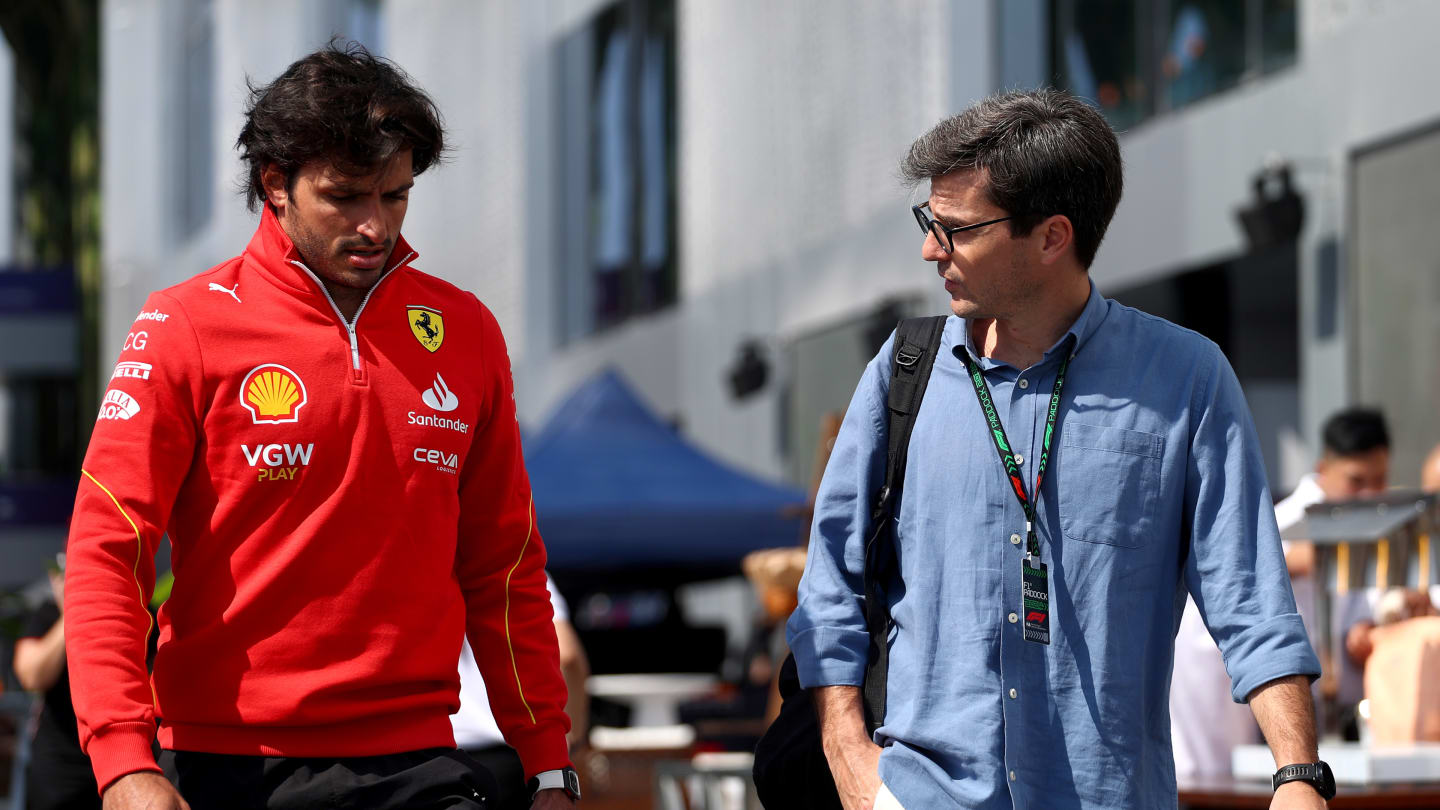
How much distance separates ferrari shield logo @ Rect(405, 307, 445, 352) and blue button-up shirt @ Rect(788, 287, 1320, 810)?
654 millimetres

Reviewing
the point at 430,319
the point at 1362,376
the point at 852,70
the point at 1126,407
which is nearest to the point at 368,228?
the point at 430,319

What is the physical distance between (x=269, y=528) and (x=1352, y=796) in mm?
2758

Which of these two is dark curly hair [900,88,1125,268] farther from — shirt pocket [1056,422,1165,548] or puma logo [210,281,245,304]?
puma logo [210,281,245,304]

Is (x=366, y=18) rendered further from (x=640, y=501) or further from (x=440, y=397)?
(x=440, y=397)

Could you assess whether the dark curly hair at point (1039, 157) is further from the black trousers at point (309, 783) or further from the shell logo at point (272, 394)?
the black trousers at point (309, 783)

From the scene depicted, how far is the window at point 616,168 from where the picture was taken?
2119 centimetres

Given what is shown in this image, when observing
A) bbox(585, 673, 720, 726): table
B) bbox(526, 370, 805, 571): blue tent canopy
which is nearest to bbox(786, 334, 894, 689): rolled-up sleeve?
bbox(526, 370, 805, 571): blue tent canopy

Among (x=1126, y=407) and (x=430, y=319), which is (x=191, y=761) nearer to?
(x=430, y=319)

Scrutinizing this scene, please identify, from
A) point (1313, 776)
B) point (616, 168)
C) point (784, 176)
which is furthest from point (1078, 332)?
point (616, 168)

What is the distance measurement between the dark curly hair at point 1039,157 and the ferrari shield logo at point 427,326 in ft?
2.46

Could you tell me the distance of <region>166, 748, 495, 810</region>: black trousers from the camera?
8.26ft

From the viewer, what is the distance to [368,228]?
105 inches

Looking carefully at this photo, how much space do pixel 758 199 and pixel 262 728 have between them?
15870 mm

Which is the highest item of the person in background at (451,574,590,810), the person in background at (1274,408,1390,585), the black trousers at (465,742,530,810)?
the person in background at (1274,408,1390,585)
